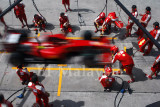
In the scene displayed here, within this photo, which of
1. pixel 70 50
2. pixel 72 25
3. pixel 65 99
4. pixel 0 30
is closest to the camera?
pixel 70 50

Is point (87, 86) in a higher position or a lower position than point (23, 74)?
lower

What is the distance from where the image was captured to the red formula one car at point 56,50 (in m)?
5.62

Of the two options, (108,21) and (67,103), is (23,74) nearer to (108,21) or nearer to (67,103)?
(67,103)

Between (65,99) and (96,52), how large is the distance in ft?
6.68

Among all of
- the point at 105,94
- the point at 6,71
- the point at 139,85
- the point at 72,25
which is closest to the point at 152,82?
the point at 139,85

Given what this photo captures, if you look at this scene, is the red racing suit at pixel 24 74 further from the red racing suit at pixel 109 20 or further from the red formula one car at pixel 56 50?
the red racing suit at pixel 109 20

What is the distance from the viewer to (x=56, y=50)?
220 inches

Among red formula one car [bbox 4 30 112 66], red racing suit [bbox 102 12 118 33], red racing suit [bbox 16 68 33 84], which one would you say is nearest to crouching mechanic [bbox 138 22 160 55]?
red racing suit [bbox 102 12 118 33]

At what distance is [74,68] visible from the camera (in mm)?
7266

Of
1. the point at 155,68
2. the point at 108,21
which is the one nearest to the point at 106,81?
the point at 155,68

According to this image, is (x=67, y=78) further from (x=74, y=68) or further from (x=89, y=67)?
(x=89, y=67)

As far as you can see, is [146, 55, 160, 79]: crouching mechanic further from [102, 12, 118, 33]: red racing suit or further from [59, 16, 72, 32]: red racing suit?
[59, 16, 72, 32]: red racing suit

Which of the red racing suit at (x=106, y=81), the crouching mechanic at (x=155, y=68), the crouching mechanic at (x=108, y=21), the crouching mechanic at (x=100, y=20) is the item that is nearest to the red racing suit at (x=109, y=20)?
the crouching mechanic at (x=108, y=21)

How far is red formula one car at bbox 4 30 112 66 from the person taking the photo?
562 cm
